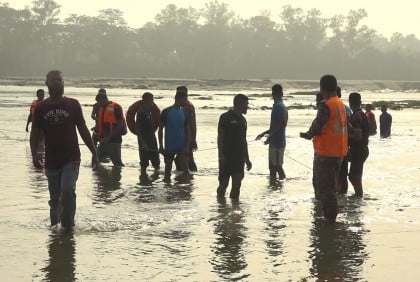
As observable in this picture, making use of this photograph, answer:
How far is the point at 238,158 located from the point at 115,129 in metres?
3.99

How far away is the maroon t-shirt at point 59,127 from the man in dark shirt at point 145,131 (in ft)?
17.2

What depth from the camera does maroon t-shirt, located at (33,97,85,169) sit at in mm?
7430

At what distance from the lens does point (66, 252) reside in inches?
275

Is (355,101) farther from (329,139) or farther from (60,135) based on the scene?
(60,135)

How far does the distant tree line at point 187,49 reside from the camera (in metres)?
138

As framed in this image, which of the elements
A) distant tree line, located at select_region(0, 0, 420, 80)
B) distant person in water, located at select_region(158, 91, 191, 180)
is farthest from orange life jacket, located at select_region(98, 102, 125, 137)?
distant tree line, located at select_region(0, 0, 420, 80)

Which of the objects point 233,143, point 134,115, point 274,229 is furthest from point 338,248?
point 134,115

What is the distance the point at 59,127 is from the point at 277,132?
16.8 ft

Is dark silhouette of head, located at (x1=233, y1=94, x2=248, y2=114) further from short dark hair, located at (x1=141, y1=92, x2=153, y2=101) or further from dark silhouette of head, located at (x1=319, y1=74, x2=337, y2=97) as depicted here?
short dark hair, located at (x1=141, y1=92, x2=153, y2=101)

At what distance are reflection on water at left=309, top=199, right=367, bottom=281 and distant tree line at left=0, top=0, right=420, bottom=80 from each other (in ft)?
409

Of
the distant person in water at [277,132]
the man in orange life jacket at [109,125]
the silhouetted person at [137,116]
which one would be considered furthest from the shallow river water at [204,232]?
the silhouetted person at [137,116]

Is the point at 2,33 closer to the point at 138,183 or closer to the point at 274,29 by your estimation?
the point at 274,29

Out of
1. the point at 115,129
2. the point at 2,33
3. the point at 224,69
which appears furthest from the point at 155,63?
the point at 115,129

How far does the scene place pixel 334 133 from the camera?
330 inches
